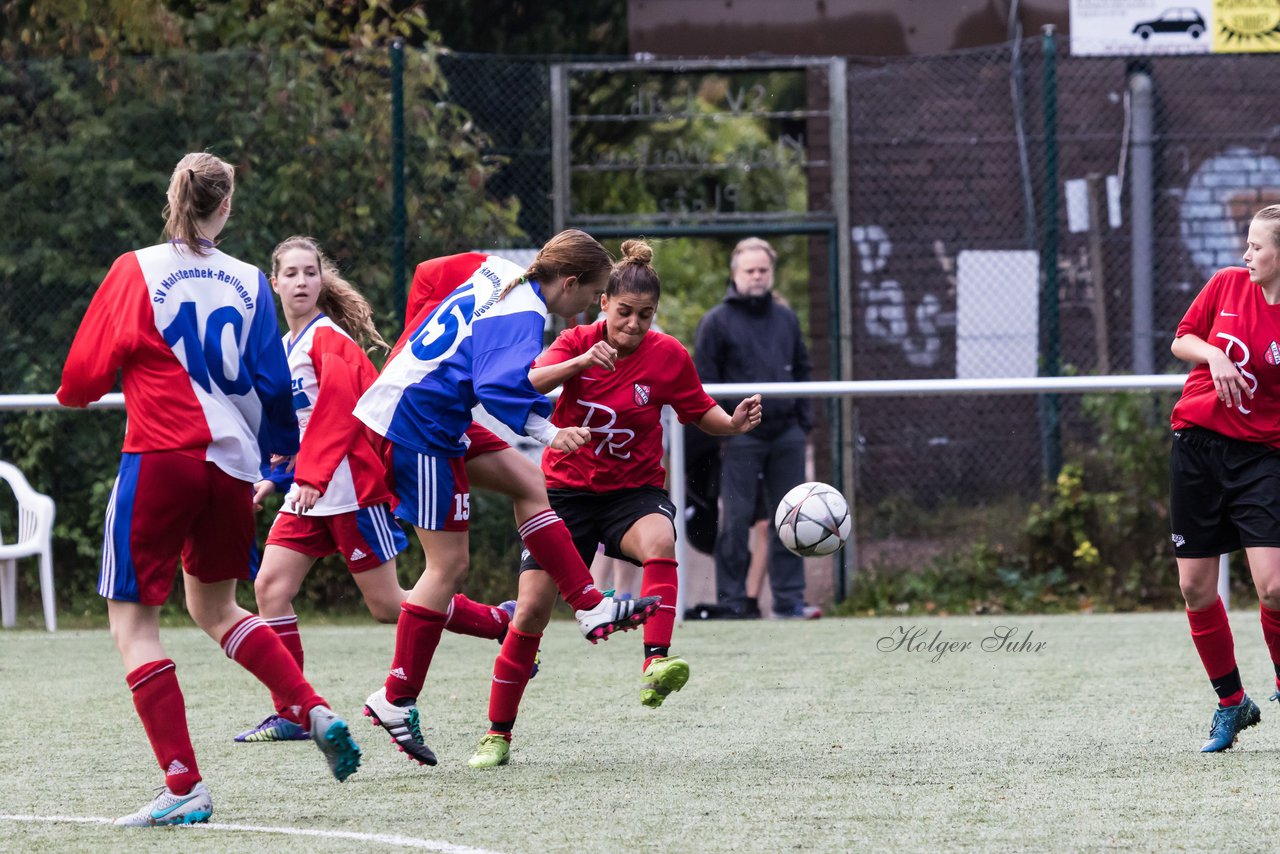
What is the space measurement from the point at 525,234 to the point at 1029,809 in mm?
6295

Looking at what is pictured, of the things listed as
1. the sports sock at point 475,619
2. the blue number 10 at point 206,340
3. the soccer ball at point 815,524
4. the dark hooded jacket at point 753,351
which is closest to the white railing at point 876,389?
the dark hooded jacket at point 753,351

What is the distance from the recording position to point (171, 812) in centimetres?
412

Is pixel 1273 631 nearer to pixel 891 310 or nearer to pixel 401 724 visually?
pixel 401 724

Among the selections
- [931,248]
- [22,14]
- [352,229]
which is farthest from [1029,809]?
[22,14]

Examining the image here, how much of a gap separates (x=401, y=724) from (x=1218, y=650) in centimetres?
231

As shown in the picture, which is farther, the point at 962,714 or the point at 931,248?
the point at 931,248

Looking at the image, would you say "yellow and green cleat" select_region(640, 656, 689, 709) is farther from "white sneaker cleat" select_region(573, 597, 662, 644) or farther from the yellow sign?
the yellow sign

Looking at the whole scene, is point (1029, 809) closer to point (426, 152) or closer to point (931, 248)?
point (426, 152)

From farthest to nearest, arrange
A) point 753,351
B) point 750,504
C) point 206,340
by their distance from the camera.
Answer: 1. point 753,351
2. point 750,504
3. point 206,340

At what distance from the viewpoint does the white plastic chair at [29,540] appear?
8828mm

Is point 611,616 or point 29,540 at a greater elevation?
point 611,616

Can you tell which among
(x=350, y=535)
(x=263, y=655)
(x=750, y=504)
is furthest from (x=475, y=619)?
A: (x=750, y=504)

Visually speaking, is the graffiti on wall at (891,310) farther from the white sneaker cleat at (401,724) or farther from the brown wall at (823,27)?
the white sneaker cleat at (401,724)

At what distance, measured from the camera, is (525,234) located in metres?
9.93
